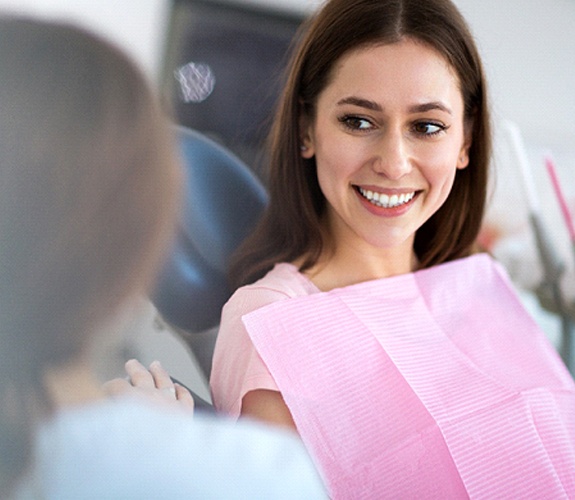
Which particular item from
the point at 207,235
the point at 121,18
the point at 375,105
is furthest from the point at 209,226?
the point at 121,18

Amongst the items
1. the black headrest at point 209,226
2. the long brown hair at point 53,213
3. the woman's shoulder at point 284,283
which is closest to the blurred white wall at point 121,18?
the long brown hair at point 53,213

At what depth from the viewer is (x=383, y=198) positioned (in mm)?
817

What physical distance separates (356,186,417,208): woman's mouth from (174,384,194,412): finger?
0.93ft

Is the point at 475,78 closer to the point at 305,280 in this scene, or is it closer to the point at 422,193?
the point at 422,193

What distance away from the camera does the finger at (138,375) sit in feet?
1.84

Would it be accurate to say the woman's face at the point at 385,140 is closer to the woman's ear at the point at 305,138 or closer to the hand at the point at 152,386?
the woman's ear at the point at 305,138

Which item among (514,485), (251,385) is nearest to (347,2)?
(251,385)

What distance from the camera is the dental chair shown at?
78 centimetres

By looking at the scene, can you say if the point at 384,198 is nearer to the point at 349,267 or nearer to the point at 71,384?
the point at 349,267

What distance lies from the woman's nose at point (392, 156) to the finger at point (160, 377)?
287 millimetres

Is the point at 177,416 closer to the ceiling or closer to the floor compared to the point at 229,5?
closer to the floor

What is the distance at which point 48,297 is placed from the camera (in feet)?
1.51

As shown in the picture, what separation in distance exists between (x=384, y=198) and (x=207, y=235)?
0.20 m

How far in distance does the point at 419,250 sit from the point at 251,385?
356 mm
